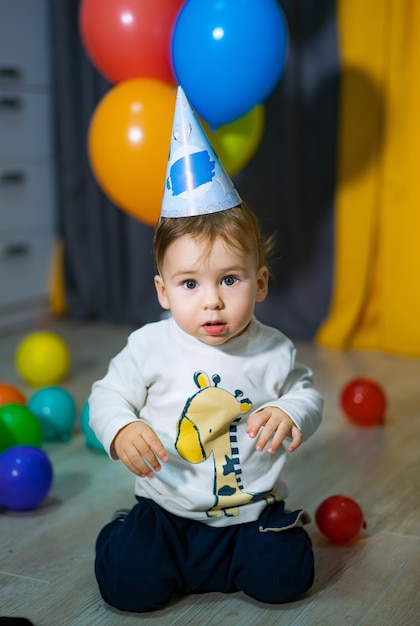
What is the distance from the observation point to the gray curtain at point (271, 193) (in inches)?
110

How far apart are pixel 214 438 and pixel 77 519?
16.8 inches

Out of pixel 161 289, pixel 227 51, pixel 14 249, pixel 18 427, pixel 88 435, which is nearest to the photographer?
pixel 161 289

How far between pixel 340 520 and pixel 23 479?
0.55 metres

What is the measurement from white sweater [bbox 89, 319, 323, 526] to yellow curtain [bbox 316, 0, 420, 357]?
1.50m

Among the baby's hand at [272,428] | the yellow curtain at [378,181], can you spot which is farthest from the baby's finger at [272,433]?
the yellow curtain at [378,181]

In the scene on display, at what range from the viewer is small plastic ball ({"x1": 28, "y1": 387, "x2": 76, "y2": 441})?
195cm

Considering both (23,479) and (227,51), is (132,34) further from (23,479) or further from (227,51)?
(23,479)

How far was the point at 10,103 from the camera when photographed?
3113 millimetres

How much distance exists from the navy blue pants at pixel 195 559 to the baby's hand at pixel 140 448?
115mm

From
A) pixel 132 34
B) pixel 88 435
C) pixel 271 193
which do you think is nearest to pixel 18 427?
pixel 88 435

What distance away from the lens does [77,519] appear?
1.55 meters

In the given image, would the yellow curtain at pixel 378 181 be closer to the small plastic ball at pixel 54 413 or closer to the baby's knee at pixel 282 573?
the small plastic ball at pixel 54 413

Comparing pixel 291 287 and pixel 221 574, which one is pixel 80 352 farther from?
pixel 221 574

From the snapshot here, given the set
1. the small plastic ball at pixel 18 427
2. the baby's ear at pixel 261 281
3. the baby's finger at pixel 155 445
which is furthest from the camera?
the small plastic ball at pixel 18 427
